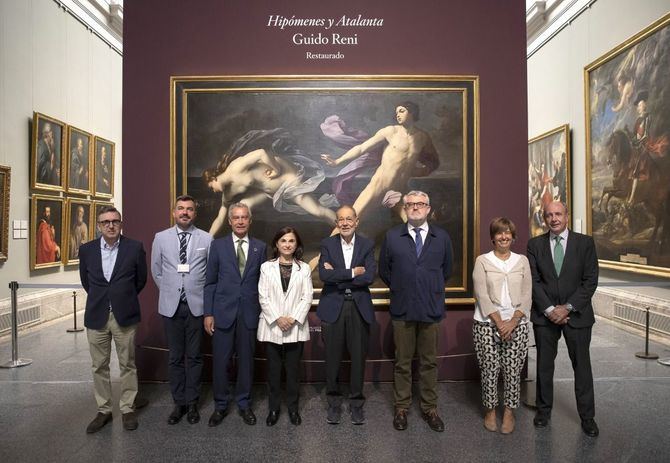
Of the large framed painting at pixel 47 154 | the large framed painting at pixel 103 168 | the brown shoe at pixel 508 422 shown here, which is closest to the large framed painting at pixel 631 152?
the brown shoe at pixel 508 422

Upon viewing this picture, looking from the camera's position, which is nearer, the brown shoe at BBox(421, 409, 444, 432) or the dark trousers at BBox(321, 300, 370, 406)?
the brown shoe at BBox(421, 409, 444, 432)

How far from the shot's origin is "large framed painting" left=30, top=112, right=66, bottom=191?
771 cm

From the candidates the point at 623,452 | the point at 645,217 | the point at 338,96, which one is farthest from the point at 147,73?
the point at 645,217

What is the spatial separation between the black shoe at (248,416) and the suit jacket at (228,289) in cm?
83

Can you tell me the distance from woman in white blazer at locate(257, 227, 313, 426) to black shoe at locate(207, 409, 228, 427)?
1.49ft

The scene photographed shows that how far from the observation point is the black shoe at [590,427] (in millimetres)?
3996

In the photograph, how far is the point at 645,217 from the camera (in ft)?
22.8

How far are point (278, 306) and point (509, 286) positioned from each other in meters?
2.11

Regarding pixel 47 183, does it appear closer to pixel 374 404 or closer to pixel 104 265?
pixel 104 265

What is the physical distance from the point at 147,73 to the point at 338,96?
2296mm

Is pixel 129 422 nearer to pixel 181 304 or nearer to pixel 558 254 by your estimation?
pixel 181 304

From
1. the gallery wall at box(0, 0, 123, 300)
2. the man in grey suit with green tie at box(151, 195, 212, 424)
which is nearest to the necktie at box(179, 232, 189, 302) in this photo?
the man in grey suit with green tie at box(151, 195, 212, 424)

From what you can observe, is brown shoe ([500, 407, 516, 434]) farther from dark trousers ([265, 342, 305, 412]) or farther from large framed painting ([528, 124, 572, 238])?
large framed painting ([528, 124, 572, 238])

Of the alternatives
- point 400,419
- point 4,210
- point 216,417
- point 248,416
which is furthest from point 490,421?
point 4,210
